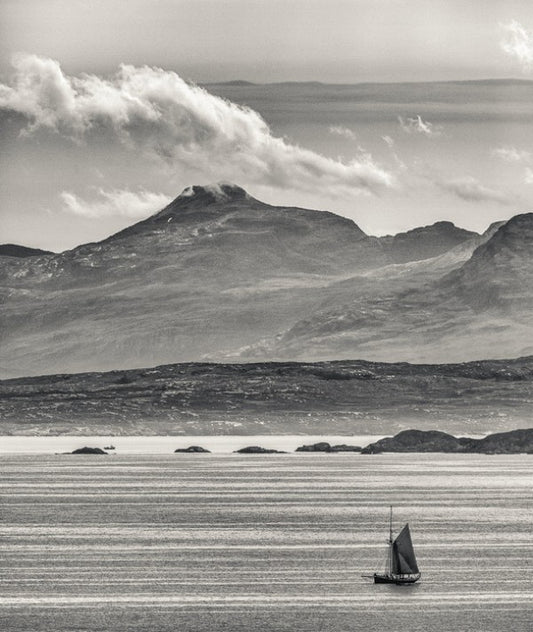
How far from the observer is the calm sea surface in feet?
271

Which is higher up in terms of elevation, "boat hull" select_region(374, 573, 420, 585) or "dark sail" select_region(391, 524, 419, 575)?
"dark sail" select_region(391, 524, 419, 575)

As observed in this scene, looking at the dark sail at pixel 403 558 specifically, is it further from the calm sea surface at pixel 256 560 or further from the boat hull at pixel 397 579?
the calm sea surface at pixel 256 560

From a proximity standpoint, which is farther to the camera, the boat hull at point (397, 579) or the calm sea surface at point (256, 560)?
the boat hull at point (397, 579)

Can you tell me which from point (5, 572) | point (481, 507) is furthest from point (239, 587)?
point (481, 507)

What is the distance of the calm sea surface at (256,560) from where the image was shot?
82750 millimetres

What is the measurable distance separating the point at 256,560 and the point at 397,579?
48.2ft

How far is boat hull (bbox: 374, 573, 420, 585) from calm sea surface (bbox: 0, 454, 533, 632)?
61 centimetres

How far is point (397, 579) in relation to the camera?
3701 inches

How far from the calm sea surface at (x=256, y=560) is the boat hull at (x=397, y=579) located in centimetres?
61

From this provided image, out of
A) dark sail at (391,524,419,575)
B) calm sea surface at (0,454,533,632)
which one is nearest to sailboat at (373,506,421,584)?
dark sail at (391,524,419,575)

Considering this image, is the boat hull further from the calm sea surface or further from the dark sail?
the calm sea surface

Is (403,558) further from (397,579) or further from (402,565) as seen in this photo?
(397,579)

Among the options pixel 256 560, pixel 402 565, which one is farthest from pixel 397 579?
pixel 256 560

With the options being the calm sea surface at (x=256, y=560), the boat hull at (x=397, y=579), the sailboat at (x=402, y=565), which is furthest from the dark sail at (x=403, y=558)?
the calm sea surface at (x=256, y=560)
